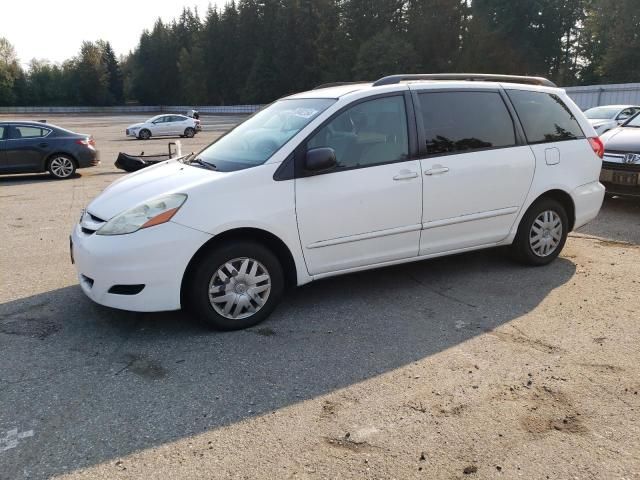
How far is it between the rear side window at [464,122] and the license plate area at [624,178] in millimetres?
4001

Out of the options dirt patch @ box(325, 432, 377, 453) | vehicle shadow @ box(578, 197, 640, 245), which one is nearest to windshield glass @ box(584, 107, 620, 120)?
vehicle shadow @ box(578, 197, 640, 245)

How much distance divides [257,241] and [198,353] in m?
0.95

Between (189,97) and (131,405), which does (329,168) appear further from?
(189,97)

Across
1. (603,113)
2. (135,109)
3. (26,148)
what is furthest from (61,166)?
(135,109)

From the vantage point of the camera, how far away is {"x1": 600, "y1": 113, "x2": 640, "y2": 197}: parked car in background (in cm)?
812

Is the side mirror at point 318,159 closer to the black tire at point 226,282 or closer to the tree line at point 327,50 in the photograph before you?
the black tire at point 226,282

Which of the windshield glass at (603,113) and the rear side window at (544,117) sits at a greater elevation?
the windshield glass at (603,113)

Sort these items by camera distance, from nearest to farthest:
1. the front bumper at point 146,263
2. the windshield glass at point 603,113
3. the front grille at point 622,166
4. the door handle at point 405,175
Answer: the front bumper at point 146,263 < the door handle at point 405,175 < the front grille at point 622,166 < the windshield glass at point 603,113

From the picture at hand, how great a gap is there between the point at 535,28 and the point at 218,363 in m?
71.7

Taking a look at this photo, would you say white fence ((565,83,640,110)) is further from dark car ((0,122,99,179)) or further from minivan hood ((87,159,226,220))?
minivan hood ((87,159,226,220))

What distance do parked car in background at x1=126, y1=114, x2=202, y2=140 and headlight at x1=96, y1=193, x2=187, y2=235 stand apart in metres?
29.7

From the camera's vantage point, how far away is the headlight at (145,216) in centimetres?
391

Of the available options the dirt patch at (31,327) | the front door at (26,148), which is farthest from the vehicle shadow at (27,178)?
the dirt patch at (31,327)

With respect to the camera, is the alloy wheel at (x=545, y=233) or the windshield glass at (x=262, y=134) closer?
the windshield glass at (x=262, y=134)
